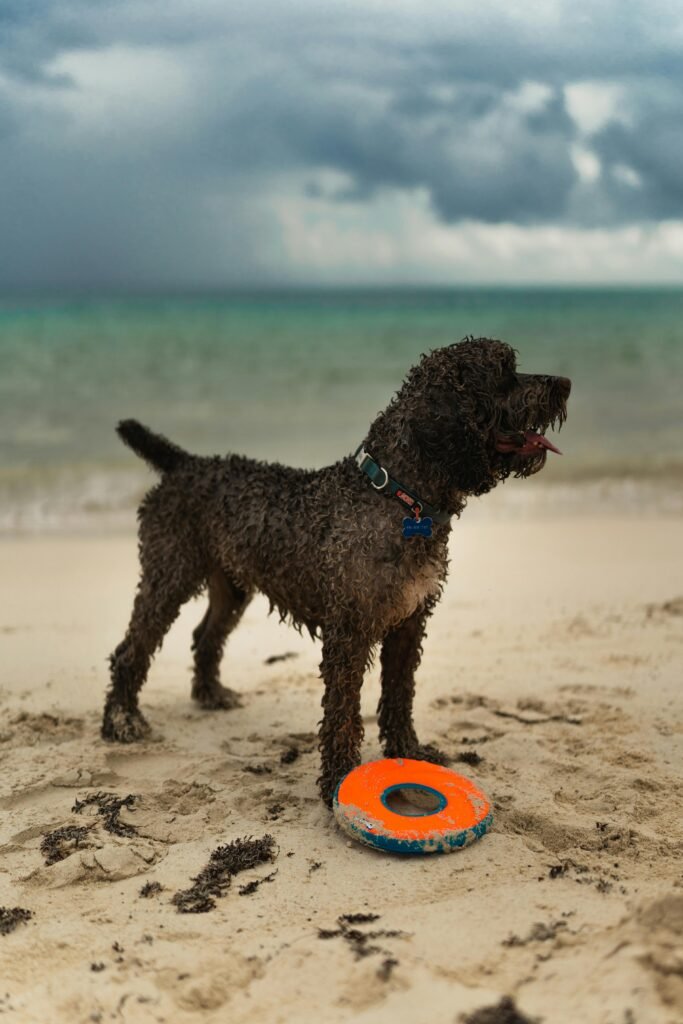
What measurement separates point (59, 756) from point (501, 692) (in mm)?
2536

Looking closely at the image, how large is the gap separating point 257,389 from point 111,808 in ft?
49.7

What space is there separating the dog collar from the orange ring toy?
1106mm

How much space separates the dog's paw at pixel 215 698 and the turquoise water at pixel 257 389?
500cm

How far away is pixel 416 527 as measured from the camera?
13.0 feet

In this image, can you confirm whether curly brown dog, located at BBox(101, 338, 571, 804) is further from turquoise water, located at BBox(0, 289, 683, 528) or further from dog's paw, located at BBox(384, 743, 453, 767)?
turquoise water, located at BBox(0, 289, 683, 528)

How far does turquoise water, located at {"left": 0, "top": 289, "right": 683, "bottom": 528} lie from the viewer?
39.9 feet

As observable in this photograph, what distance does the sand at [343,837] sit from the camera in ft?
9.06

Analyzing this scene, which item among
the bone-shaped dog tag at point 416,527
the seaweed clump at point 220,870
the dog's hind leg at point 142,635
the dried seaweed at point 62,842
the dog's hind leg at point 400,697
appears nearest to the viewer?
the seaweed clump at point 220,870

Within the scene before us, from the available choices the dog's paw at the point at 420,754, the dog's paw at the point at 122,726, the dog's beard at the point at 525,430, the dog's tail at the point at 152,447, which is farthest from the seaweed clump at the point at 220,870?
the dog's tail at the point at 152,447

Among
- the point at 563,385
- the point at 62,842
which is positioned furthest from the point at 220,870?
the point at 563,385

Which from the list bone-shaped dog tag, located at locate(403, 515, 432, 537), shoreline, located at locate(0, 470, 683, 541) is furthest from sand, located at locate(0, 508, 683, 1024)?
shoreline, located at locate(0, 470, 683, 541)

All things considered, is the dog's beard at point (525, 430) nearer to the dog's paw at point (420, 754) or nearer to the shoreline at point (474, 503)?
the dog's paw at point (420, 754)

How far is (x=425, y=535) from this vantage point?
3990 mm

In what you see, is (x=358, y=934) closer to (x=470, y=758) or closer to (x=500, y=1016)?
(x=500, y=1016)
